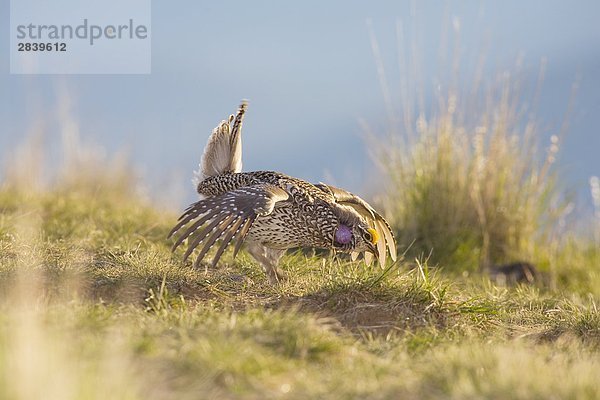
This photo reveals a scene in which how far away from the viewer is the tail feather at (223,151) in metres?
5.93

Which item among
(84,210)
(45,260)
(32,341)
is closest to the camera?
(32,341)

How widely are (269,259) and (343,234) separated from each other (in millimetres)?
505

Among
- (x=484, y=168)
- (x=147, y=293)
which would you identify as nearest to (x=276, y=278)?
(x=147, y=293)

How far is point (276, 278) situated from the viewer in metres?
4.98

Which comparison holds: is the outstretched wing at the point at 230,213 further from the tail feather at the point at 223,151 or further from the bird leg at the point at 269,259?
the tail feather at the point at 223,151

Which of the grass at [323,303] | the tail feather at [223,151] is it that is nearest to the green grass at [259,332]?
the grass at [323,303]

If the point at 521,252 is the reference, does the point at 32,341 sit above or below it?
above

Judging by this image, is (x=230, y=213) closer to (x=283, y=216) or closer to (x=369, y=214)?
(x=283, y=216)

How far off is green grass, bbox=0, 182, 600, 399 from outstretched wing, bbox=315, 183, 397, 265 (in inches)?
18.3

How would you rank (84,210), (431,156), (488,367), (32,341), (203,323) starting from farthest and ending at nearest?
(431,156) → (84,210) → (203,323) → (488,367) → (32,341)

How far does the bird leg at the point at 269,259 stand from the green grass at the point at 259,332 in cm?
7

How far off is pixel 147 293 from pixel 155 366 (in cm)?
149

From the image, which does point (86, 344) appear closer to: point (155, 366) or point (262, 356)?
point (155, 366)

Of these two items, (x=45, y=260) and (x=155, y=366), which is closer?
(x=155, y=366)
